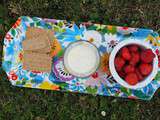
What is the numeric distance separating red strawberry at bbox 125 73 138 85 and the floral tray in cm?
12

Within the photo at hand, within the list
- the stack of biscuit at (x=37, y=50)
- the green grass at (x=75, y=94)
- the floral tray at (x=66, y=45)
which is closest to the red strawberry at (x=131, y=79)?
the floral tray at (x=66, y=45)

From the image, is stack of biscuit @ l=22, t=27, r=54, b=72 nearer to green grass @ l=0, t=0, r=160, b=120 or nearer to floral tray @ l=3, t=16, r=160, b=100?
floral tray @ l=3, t=16, r=160, b=100

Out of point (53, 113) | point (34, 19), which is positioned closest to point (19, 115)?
point (53, 113)

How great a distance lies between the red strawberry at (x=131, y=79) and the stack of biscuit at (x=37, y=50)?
1.13ft

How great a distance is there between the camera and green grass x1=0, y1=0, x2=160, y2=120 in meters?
1.64

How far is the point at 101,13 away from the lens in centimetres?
165

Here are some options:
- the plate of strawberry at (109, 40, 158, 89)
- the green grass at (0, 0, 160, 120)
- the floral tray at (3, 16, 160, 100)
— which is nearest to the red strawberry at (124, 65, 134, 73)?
the plate of strawberry at (109, 40, 158, 89)

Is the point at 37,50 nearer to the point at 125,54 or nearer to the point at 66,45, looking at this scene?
the point at 66,45

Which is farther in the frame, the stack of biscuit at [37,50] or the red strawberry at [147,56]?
the stack of biscuit at [37,50]

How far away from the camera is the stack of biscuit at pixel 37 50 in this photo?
152 cm

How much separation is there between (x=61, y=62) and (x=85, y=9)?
0.29 metres

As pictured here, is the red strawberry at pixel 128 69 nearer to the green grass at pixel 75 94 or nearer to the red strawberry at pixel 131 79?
the red strawberry at pixel 131 79

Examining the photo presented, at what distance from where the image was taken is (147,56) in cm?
142

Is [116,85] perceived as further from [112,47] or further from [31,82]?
[31,82]
